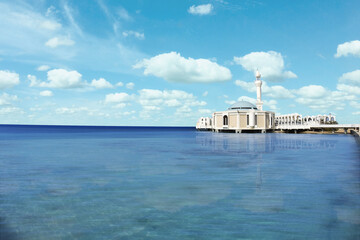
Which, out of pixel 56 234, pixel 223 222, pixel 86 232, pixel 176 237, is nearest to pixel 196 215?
pixel 223 222

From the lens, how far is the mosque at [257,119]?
11300 cm

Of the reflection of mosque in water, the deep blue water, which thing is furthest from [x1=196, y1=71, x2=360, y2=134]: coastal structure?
the deep blue water

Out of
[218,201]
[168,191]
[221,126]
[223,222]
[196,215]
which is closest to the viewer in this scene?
[223,222]

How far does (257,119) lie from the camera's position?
374ft

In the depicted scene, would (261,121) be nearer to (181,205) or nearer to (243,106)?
(243,106)

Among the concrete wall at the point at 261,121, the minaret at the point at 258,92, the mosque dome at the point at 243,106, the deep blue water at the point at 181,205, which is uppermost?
the minaret at the point at 258,92

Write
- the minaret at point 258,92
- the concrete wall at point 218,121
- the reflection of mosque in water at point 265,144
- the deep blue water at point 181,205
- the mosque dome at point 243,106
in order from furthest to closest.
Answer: the concrete wall at point 218,121
the minaret at point 258,92
the mosque dome at point 243,106
the reflection of mosque in water at point 265,144
the deep blue water at point 181,205

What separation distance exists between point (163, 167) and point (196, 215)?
575 inches

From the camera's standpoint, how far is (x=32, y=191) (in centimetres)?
1714

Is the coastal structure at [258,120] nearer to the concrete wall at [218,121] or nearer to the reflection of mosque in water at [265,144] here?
the concrete wall at [218,121]

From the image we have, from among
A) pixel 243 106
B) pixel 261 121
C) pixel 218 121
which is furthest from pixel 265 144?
pixel 218 121

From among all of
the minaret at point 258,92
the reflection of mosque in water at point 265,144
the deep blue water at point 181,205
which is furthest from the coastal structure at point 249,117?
the deep blue water at point 181,205

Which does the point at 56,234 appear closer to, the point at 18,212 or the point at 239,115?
the point at 18,212

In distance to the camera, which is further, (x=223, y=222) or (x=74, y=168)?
(x=74, y=168)
